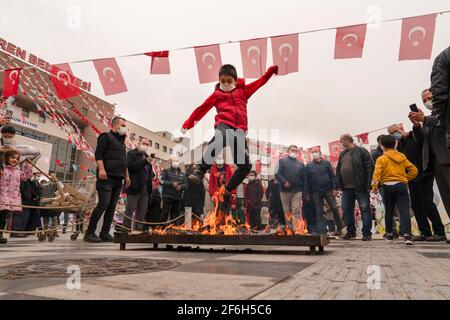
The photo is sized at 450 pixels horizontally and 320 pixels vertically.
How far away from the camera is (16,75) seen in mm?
8703

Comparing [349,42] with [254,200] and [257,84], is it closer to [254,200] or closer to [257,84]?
[257,84]

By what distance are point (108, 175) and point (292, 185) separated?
4198 millimetres

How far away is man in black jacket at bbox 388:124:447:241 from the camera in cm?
525

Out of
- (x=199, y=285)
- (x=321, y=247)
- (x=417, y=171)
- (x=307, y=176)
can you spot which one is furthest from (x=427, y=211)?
(x=199, y=285)

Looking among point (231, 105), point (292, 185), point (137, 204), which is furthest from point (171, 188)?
point (231, 105)

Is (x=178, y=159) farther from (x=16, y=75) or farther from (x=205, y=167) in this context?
(x=16, y=75)

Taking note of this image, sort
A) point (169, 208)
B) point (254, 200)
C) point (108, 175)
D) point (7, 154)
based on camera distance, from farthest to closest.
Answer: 1. point (254, 200)
2. point (169, 208)
3. point (7, 154)
4. point (108, 175)

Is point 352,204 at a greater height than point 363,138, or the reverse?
point 363,138

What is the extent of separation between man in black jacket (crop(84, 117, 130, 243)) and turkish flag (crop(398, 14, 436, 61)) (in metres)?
5.98

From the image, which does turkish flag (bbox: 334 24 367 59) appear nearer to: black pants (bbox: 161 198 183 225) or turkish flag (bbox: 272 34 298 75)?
turkish flag (bbox: 272 34 298 75)

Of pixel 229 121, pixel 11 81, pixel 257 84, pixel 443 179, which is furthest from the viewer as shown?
pixel 11 81

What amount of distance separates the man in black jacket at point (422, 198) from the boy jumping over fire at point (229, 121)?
2917mm

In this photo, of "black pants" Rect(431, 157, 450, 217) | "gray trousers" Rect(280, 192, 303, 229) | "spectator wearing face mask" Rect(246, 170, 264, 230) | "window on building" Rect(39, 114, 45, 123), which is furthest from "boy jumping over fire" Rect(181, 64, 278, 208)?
"window on building" Rect(39, 114, 45, 123)

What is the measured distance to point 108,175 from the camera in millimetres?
5137
